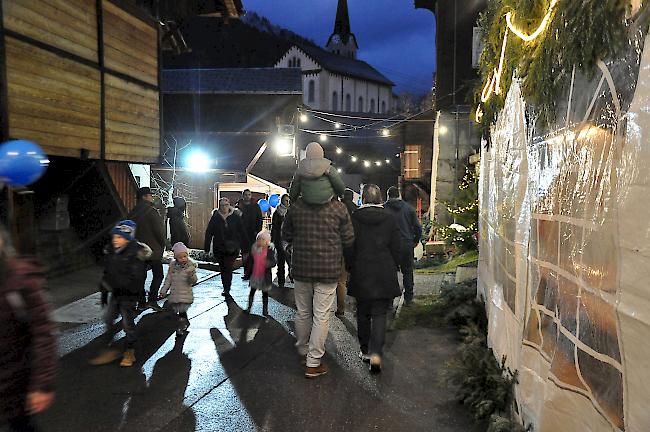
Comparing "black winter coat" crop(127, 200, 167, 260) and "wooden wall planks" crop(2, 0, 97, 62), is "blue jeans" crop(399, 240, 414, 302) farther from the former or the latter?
"wooden wall planks" crop(2, 0, 97, 62)

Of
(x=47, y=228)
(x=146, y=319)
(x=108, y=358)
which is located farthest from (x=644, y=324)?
(x=47, y=228)

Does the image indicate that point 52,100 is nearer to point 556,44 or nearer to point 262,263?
point 262,263

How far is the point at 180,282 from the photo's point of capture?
7164 mm

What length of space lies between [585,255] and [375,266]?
3189 millimetres

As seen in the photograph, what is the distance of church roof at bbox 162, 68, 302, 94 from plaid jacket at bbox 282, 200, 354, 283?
72.6 ft

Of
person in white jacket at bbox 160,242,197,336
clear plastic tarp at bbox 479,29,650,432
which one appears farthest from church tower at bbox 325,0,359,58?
clear plastic tarp at bbox 479,29,650,432

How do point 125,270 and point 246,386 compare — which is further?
point 125,270

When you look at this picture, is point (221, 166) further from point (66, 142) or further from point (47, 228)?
point (66, 142)

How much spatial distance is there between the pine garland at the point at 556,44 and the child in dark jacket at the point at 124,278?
169 inches

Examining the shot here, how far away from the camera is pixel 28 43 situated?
27.6 ft

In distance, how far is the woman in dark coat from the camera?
228 inches

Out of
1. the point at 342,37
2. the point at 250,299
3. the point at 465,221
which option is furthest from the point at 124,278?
the point at 342,37

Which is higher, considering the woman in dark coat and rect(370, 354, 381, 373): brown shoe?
the woman in dark coat

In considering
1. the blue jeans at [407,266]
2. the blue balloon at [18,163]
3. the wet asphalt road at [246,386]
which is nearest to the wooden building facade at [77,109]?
the blue balloon at [18,163]
